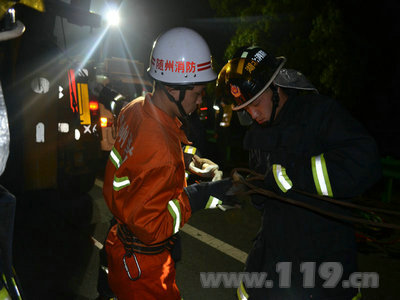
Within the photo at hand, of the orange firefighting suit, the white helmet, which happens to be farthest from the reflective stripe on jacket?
the white helmet

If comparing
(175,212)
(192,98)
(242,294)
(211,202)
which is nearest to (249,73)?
A: (192,98)

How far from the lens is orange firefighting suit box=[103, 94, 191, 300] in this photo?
1.61 metres

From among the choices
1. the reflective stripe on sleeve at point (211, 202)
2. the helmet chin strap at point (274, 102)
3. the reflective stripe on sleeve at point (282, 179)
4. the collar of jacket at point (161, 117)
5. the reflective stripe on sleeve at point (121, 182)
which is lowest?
the reflective stripe on sleeve at point (211, 202)

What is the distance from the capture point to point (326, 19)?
966 centimetres

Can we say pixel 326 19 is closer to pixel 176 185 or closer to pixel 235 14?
pixel 235 14

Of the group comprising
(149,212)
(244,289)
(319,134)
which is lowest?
(244,289)

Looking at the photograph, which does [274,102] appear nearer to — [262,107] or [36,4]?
[262,107]

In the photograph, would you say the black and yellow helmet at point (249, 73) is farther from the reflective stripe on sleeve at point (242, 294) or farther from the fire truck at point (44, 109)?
the fire truck at point (44, 109)

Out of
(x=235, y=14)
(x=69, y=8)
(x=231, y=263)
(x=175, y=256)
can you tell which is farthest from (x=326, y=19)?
(x=175, y=256)

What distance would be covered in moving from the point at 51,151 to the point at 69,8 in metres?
2.60

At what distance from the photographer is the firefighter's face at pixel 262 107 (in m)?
2.02

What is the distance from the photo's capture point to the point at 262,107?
2.04 metres

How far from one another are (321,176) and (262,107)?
2.17ft

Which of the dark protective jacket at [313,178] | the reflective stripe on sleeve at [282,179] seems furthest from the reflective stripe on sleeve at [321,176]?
the reflective stripe on sleeve at [282,179]
